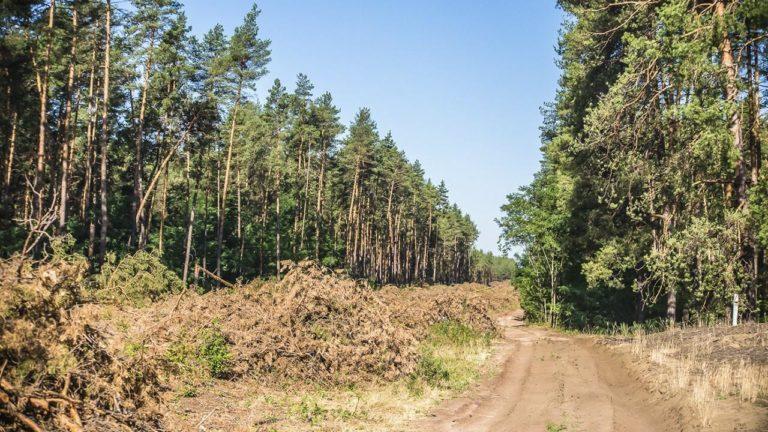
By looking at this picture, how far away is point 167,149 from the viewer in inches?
1515

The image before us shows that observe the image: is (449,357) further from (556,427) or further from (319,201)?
(319,201)

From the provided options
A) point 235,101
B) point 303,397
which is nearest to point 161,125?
point 235,101

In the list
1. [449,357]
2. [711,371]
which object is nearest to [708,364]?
[711,371]

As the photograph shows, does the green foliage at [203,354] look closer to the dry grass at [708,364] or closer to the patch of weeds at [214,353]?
the patch of weeds at [214,353]

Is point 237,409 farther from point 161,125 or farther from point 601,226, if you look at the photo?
point 161,125

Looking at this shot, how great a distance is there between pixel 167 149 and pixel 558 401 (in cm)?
3349

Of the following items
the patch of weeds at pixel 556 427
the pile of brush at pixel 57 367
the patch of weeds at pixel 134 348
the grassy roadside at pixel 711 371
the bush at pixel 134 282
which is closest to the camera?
the pile of brush at pixel 57 367

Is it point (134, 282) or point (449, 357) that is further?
point (449, 357)

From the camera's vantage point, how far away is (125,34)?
1331 inches

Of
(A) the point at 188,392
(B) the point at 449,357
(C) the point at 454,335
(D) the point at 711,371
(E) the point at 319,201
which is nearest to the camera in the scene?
(A) the point at 188,392

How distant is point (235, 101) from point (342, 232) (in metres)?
46.7

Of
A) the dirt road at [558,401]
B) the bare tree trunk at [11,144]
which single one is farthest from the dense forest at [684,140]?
the bare tree trunk at [11,144]

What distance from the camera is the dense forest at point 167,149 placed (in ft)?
90.7

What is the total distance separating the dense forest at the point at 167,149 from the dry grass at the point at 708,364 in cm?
1277
